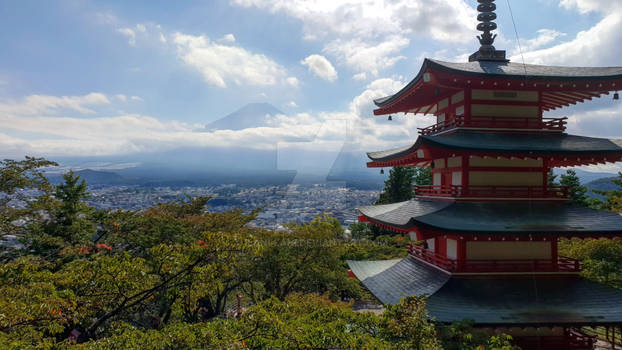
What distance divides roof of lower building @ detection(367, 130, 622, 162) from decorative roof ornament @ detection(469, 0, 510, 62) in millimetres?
3451

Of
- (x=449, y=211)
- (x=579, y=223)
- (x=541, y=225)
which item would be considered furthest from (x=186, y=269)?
(x=579, y=223)

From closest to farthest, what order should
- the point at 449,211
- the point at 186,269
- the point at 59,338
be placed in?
1. the point at 186,269
2. the point at 449,211
3. the point at 59,338

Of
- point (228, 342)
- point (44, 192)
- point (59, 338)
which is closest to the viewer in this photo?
point (228, 342)

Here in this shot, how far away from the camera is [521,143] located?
9.88m

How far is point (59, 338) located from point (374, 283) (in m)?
10.4

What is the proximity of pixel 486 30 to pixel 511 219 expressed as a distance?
296 inches

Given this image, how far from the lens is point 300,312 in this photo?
862cm

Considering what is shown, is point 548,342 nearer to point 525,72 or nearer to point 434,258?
point 434,258

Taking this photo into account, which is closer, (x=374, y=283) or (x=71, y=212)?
(x=374, y=283)

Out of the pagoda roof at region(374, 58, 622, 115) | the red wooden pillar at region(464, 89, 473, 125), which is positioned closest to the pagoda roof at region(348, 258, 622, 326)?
the red wooden pillar at region(464, 89, 473, 125)

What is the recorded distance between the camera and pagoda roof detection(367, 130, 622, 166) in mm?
9251

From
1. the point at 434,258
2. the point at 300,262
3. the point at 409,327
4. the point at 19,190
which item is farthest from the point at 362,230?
the point at 409,327

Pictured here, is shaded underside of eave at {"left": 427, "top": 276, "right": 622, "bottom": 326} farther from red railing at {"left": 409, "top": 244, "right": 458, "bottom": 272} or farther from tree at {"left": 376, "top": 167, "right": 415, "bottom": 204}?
tree at {"left": 376, "top": 167, "right": 415, "bottom": 204}

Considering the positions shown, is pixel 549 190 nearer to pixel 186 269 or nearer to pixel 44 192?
pixel 186 269
